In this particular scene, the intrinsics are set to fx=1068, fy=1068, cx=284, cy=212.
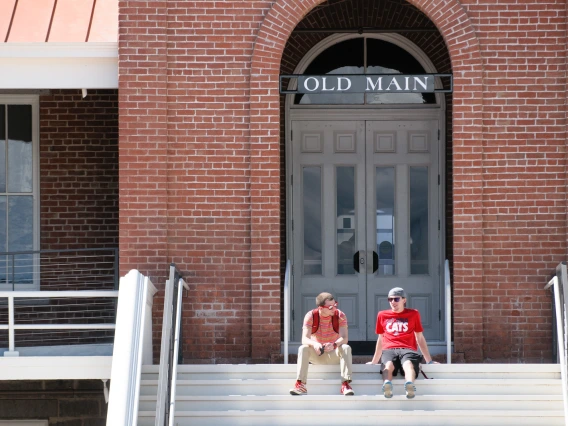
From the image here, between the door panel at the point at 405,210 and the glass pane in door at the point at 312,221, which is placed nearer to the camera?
the door panel at the point at 405,210

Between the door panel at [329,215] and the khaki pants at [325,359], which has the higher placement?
the door panel at [329,215]

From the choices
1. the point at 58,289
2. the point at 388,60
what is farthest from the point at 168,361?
the point at 388,60

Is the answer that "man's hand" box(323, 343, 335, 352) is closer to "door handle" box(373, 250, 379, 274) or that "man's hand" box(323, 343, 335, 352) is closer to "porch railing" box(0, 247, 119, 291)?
"door handle" box(373, 250, 379, 274)

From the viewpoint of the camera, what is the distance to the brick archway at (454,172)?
1186cm

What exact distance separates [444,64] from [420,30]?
54 cm

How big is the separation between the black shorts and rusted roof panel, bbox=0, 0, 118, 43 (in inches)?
188

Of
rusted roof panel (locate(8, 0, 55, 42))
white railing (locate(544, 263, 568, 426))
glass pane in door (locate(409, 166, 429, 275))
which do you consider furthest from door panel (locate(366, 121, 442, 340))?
rusted roof panel (locate(8, 0, 55, 42))

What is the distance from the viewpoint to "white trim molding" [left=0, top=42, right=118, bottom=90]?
39.4ft

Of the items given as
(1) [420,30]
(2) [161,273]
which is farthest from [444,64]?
(2) [161,273]

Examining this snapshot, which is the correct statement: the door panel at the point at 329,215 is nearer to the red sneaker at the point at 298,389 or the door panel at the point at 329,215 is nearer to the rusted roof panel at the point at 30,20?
the red sneaker at the point at 298,389

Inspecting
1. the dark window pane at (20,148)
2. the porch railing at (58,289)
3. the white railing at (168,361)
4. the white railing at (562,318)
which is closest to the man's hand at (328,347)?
the white railing at (168,361)

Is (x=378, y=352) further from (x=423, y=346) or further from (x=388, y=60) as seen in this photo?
(x=388, y=60)

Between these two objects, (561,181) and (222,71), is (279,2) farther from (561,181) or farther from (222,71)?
(561,181)

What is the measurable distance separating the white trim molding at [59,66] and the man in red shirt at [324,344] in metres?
3.57
